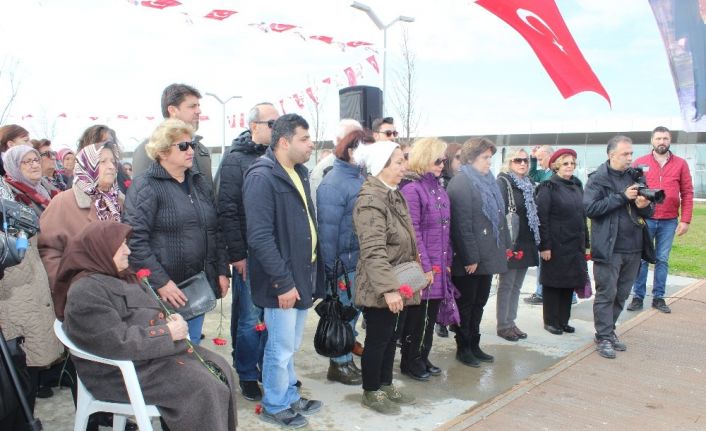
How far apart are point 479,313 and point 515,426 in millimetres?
1470

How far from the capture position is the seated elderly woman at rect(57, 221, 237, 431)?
8.66 feet

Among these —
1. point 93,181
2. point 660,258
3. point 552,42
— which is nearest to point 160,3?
point 552,42

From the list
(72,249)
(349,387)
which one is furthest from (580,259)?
(72,249)

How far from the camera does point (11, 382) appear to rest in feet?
8.54

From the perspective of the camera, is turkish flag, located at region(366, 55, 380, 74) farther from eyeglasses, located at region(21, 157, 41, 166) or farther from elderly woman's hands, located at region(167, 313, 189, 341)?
elderly woman's hands, located at region(167, 313, 189, 341)

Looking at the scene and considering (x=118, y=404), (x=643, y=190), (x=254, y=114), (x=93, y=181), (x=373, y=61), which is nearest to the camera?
(x=118, y=404)

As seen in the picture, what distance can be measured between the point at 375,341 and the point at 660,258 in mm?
4799

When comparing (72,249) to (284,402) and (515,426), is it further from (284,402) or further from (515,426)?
(515,426)

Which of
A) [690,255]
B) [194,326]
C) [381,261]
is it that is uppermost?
[381,261]

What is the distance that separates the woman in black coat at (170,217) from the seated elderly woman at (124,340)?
0.37 meters

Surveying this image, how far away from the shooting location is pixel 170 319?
117 inches

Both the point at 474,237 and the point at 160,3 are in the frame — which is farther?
the point at 160,3

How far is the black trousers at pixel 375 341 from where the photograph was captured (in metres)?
3.87

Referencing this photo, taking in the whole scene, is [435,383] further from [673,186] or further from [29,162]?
[673,186]
